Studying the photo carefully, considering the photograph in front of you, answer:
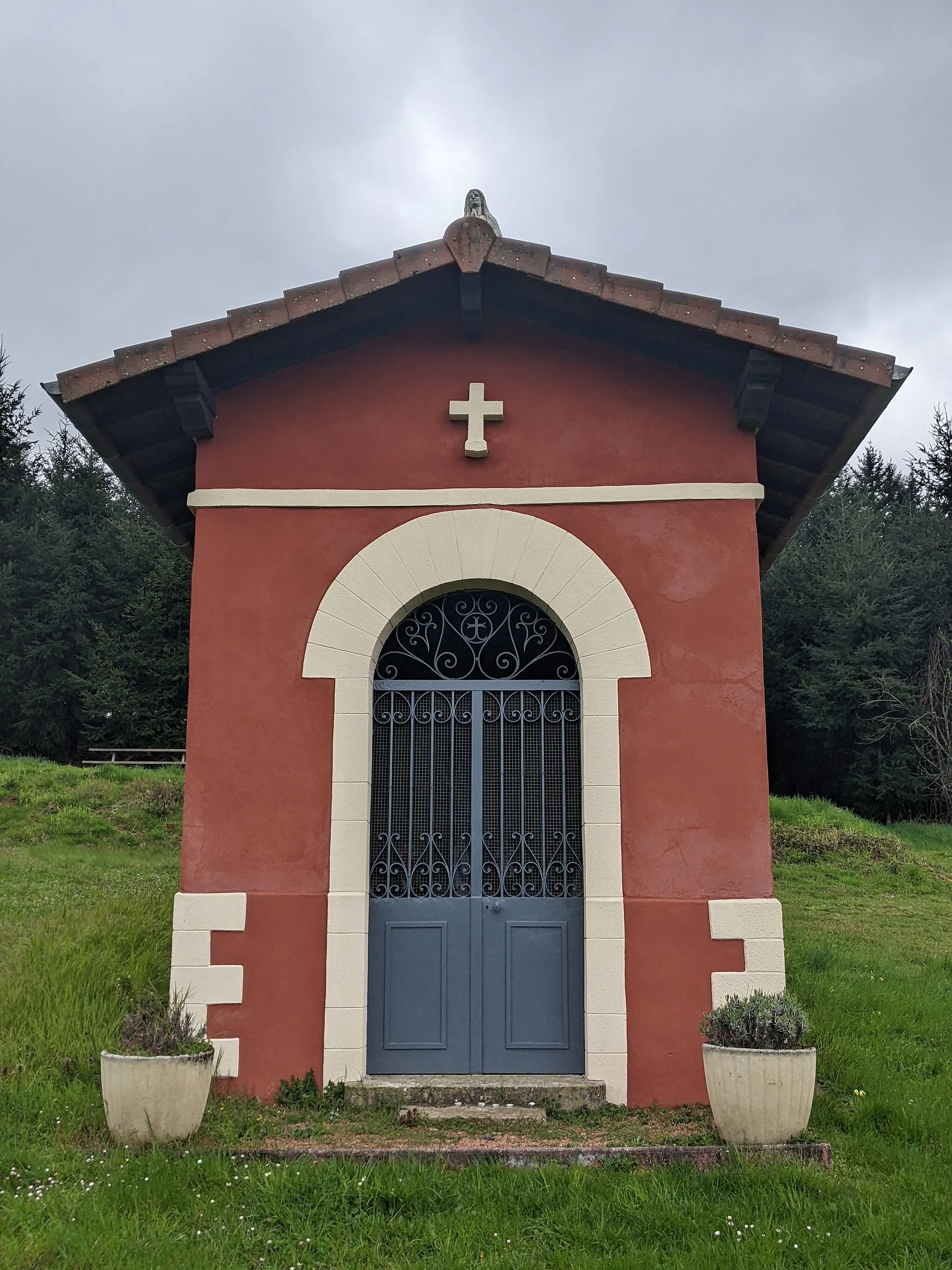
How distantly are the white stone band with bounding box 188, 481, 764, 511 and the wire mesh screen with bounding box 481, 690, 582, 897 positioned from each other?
3.97 feet

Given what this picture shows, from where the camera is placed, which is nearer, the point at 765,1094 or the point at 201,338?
the point at 765,1094

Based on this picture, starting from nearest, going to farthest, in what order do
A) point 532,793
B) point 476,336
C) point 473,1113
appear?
point 473,1113 → point 532,793 → point 476,336

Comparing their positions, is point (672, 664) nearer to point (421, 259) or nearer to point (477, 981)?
point (477, 981)

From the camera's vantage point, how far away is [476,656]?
21.9 feet

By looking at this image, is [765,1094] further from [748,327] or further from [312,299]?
[312,299]

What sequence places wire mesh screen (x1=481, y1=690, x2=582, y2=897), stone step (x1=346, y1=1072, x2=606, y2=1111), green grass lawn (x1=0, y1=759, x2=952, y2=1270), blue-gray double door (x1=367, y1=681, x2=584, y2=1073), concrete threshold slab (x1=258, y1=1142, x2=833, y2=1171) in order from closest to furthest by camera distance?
green grass lawn (x1=0, y1=759, x2=952, y2=1270), concrete threshold slab (x1=258, y1=1142, x2=833, y2=1171), stone step (x1=346, y1=1072, x2=606, y2=1111), blue-gray double door (x1=367, y1=681, x2=584, y2=1073), wire mesh screen (x1=481, y1=690, x2=582, y2=897)

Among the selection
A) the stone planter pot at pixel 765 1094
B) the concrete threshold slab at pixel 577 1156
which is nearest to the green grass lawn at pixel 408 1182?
the concrete threshold slab at pixel 577 1156

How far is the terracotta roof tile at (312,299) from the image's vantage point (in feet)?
21.0

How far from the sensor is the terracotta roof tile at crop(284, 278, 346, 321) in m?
6.41

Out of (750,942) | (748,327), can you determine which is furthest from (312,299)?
(750,942)

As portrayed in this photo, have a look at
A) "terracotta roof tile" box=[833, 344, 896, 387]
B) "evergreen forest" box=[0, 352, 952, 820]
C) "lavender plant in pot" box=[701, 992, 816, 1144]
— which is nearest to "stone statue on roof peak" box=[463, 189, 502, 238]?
"terracotta roof tile" box=[833, 344, 896, 387]

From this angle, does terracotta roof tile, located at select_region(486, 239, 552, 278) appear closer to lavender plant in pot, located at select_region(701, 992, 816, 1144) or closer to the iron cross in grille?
the iron cross in grille

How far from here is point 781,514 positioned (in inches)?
324

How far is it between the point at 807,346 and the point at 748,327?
36 centimetres
